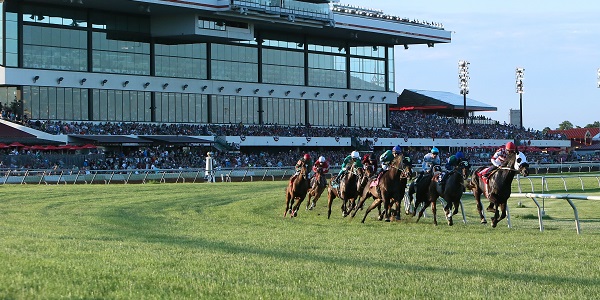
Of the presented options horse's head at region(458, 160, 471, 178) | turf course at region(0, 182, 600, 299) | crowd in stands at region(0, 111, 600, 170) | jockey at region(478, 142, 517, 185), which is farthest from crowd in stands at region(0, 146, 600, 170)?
jockey at region(478, 142, 517, 185)

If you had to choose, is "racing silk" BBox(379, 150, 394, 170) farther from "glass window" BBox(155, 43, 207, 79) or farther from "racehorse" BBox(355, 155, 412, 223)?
"glass window" BBox(155, 43, 207, 79)

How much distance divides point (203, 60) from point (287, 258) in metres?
54.2

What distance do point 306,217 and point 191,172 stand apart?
25.4 m

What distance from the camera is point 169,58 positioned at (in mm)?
62344

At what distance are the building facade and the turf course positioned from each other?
117ft

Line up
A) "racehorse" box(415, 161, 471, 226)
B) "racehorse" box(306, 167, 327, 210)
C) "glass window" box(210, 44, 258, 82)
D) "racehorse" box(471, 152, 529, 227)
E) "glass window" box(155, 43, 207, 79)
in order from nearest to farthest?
"racehorse" box(471, 152, 529, 227), "racehorse" box(415, 161, 471, 226), "racehorse" box(306, 167, 327, 210), "glass window" box(155, 43, 207, 79), "glass window" box(210, 44, 258, 82)

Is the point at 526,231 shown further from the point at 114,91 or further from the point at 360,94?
the point at 360,94

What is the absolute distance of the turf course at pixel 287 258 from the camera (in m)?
8.07

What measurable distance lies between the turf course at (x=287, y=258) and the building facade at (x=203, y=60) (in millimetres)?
35684

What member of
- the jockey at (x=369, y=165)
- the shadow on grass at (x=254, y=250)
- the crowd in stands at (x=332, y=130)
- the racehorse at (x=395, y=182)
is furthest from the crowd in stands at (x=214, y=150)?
the racehorse at (x=395, y=182)

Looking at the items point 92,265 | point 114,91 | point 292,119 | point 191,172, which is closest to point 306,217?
point 92,265

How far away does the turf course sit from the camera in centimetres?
807

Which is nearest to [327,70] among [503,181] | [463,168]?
[463,168]

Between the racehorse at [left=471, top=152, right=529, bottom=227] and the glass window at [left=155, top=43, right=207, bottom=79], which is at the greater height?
the glass window at [left=155, top=43, right=207, bottom=79]
